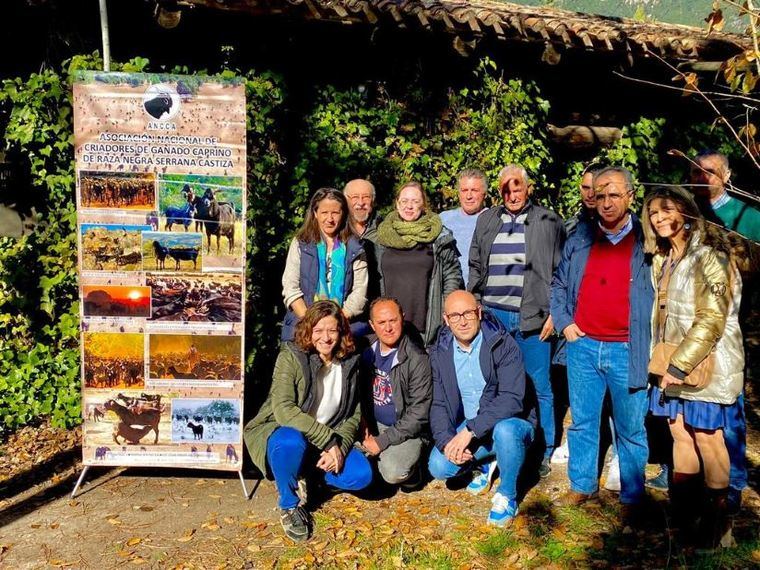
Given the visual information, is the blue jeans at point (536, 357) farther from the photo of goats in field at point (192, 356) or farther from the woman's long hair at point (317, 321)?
the photo of goats in field at point (192, 356)

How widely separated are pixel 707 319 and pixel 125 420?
3.49 meters

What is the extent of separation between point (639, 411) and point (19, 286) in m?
4.64

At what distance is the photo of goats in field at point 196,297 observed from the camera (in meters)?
4.28

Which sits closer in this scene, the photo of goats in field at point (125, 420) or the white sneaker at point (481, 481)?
the photo of goats in field at point (125, 420)

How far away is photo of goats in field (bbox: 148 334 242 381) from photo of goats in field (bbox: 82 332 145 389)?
0.08 m

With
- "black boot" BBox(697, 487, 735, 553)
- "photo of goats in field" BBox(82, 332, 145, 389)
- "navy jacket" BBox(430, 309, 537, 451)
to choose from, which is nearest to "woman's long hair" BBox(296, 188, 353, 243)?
"navy jacket" BBox(430, 309, 537, 451)

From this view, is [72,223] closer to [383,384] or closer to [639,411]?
[383,384]

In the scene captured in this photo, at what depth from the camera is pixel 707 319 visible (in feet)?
11.6

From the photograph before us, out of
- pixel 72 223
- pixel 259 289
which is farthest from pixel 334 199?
pixel 72 223

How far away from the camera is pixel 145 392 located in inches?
172

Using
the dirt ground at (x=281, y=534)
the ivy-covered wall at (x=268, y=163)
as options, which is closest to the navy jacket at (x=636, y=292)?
the dirt ground at (x=281, y=534)

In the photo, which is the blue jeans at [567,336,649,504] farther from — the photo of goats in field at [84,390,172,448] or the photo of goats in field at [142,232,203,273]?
the photo of goats in field at [84,390,172,448]

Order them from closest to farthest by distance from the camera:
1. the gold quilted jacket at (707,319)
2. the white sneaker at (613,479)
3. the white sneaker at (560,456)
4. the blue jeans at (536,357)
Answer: the gold quilted jacket at (707,319), the white sneaker at (613,479), the blue jeans at (536,357), the white sneaker at (560,456)

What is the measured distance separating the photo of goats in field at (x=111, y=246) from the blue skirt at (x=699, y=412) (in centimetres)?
316
